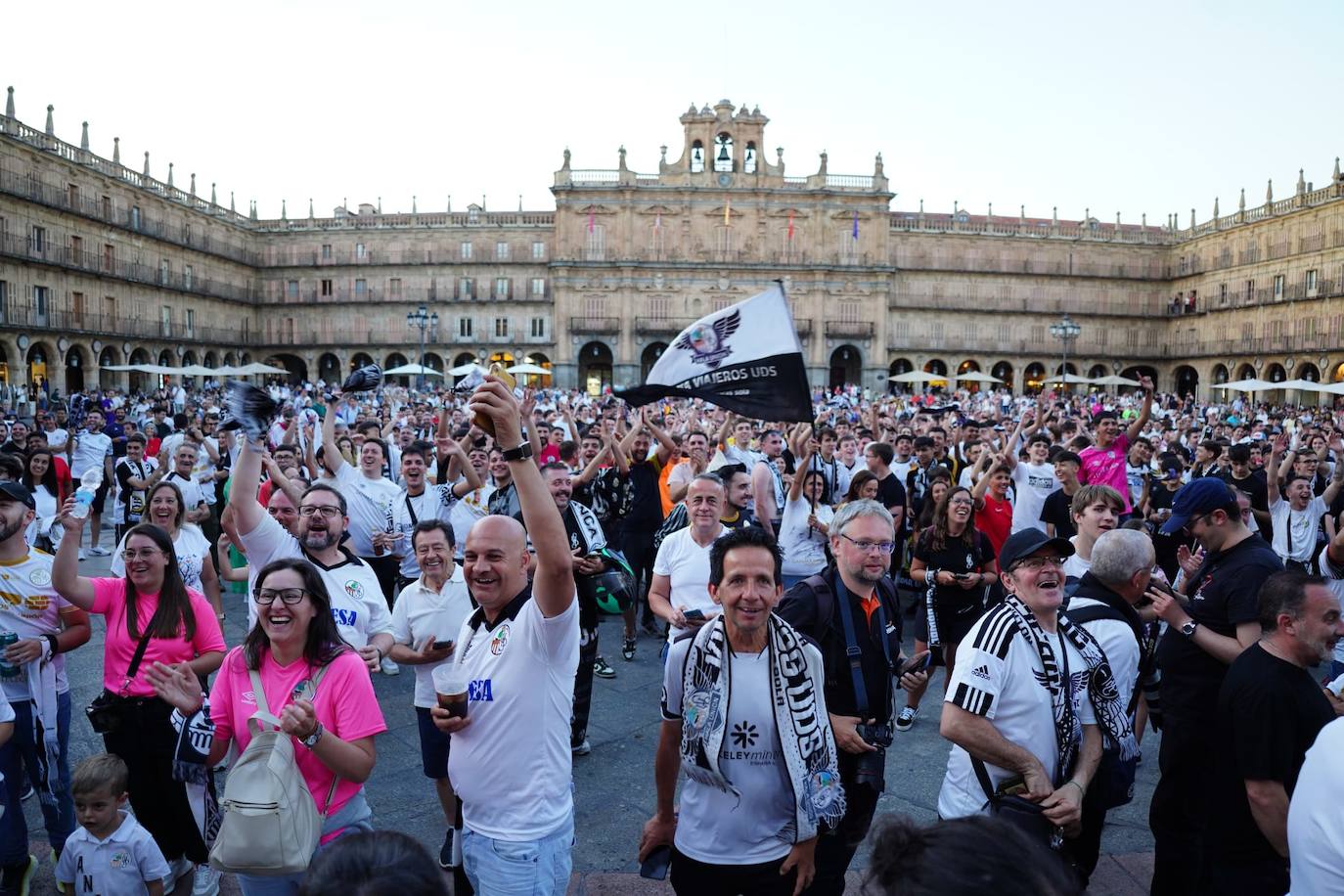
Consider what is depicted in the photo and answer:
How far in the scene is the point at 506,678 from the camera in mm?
2371

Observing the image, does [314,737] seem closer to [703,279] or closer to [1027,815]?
[1027,815]

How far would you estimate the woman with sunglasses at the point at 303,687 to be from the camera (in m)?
2.47

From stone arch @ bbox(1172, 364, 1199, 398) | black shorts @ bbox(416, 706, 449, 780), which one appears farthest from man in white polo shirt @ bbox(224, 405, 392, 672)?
stone arch @ bbox(1172, 364, 1199, 398)

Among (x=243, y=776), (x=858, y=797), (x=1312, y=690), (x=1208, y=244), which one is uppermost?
(x=1208, y=244)

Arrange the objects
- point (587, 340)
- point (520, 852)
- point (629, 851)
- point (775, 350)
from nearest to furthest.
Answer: point (520, 852) → point (629, 851) → point (775, 350) → point (587, 340)

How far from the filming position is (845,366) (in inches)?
1823

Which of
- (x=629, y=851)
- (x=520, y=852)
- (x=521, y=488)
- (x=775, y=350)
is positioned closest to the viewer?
(x=521, y=488)

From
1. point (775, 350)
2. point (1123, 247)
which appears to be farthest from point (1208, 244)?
point (775, 350)

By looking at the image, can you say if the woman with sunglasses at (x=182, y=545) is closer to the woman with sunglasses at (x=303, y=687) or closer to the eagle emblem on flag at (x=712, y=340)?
the woman with sunglasses at (x=303, y=687)

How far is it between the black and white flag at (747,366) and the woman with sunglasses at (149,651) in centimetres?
214

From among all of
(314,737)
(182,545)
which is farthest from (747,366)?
(182,545)

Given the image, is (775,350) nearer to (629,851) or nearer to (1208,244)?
(629,851)

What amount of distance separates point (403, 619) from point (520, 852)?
172cm

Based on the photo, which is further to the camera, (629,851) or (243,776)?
(629,851)
